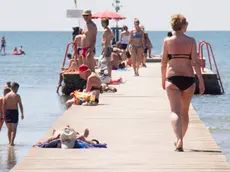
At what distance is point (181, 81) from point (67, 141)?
66.6 inches

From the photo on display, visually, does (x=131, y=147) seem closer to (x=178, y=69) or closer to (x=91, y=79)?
(x=178, y=69)

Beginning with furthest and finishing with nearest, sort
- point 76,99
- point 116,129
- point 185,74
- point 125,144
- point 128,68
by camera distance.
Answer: point 128,68
point 76,99
point 116,129
point 125,144
point 185,74

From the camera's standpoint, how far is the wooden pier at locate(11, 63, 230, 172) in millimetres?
10289

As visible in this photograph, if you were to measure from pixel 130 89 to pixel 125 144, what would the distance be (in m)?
9.70

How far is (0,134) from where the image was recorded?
19.0 metres

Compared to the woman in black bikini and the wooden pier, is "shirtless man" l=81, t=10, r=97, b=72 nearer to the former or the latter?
the wooden pier

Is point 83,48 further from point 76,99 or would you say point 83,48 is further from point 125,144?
point 125,144

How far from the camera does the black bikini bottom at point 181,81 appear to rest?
11.3 metres

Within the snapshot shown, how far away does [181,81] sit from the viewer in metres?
11.3

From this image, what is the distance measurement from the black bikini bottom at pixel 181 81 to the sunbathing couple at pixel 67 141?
135cm

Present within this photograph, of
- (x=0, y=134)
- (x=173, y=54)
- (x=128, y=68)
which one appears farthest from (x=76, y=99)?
(x=128, y=68)

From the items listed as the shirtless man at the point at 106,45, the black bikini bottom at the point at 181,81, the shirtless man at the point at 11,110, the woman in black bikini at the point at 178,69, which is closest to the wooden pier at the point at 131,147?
the woman in black bikini at the point at 178,69

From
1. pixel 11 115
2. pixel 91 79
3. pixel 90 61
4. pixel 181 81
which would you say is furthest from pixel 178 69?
pixel 90 61

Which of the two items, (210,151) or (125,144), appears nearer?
(210,151)
